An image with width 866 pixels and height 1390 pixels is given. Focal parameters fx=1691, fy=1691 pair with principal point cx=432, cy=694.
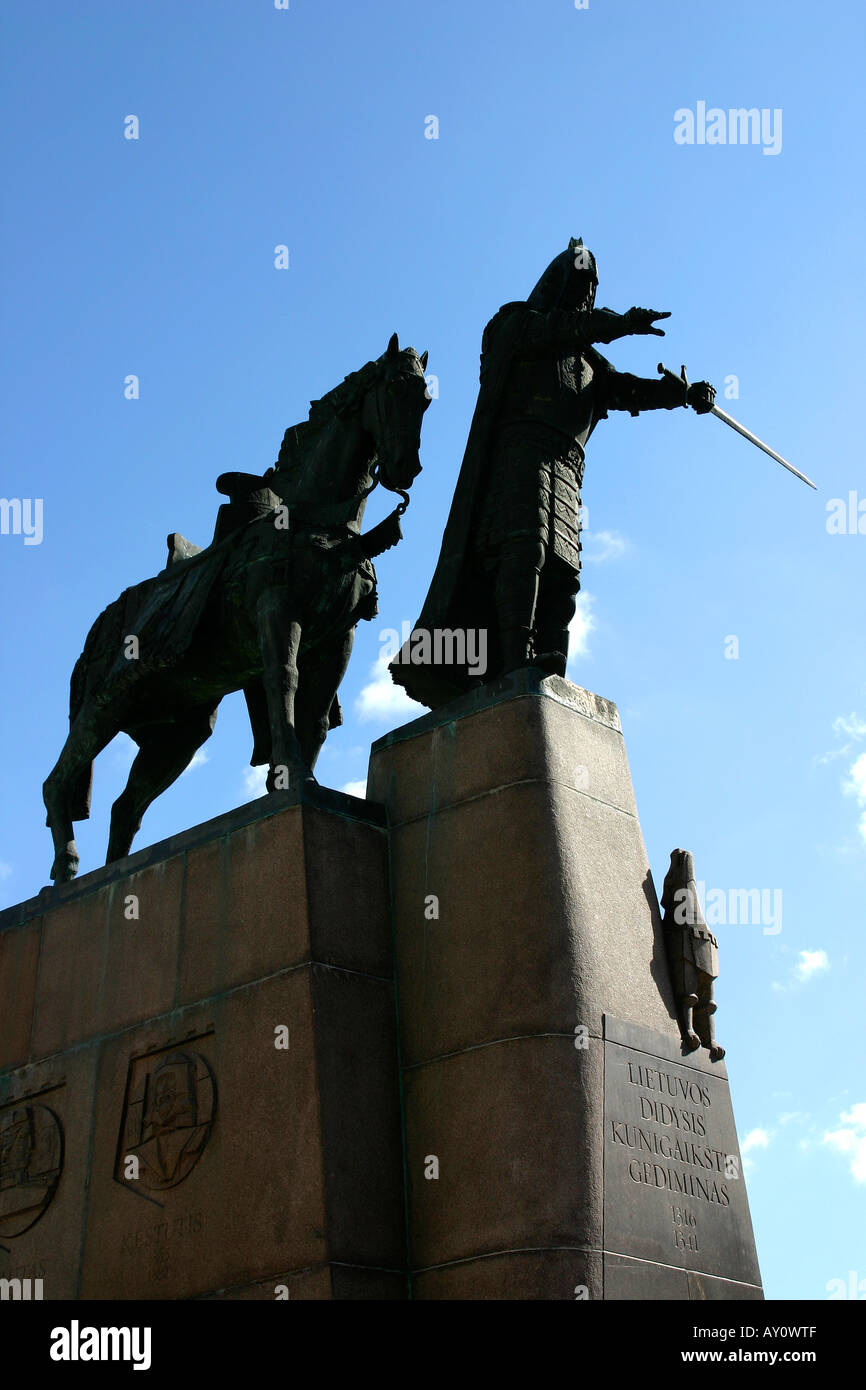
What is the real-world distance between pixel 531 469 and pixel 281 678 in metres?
2.23

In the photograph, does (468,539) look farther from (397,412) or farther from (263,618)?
(263,618)

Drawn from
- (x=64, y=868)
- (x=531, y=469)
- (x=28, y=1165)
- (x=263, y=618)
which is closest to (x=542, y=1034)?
(x=28, y=1165)

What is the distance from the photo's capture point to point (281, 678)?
11.1 metres

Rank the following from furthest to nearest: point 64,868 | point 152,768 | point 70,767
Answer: point 152,768
point 70,767
point 64,868

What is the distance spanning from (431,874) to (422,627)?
6.98 feet

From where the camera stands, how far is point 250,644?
39.0 feet

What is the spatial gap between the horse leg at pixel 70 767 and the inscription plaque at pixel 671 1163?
514 cm

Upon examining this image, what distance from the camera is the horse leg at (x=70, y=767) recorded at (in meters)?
12.7

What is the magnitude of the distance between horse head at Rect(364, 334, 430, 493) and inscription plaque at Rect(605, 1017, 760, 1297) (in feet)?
12.8

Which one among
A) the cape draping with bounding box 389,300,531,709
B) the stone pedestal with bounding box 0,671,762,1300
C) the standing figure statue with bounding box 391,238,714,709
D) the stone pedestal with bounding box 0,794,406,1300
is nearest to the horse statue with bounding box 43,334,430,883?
the cape draping with bounding box 389,300,531,709

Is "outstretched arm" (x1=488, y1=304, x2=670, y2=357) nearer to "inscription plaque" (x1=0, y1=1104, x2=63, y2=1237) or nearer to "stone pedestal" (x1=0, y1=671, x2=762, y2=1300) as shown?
"stone pedestal" (x1=0, y1=671, x2=762, y2=1300)

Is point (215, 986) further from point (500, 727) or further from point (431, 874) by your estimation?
point (500, 727)

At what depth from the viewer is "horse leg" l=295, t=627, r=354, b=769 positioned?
11.9 m
